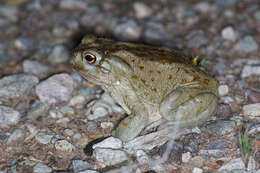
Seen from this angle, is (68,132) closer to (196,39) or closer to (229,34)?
(196,39)

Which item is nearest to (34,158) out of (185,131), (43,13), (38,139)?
(38,139)

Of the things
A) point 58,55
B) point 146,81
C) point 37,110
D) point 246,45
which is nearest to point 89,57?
point 146,81

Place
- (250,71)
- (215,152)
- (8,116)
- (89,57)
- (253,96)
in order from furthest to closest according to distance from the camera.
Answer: (250,71), (253,96), (8,116), (89,57), (215,152)

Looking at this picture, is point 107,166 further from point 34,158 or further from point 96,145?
point 34,158

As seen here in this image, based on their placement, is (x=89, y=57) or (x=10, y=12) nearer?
(x=89, y=57)

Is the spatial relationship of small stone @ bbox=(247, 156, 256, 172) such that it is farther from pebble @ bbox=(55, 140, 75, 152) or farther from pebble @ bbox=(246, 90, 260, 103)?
pebble @ bbox=(55, 140, 75, 152)

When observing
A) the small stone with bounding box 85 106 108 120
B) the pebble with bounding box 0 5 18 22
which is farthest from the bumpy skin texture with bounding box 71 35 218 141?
the pebble with bounding box 0 5 18 22

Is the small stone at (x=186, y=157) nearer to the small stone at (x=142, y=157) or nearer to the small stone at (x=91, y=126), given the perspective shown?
the small stone at (x=142, y=157)
